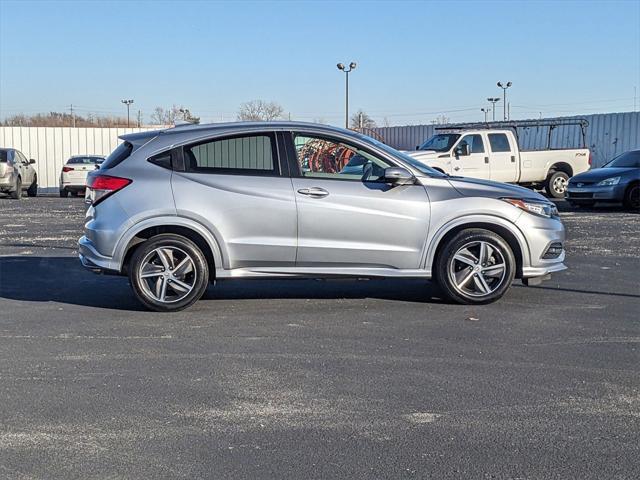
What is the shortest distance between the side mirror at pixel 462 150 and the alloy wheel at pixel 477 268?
14322mm

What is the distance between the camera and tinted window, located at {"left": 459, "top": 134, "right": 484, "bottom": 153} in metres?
22.9

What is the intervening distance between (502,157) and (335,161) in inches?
617

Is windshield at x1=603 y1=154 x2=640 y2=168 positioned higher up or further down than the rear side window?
higher up

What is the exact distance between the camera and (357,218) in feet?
26.4

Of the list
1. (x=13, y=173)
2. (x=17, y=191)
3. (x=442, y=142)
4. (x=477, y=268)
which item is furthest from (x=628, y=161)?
(x=17, y=191)

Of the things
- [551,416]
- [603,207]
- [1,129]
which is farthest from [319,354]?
[1,129]

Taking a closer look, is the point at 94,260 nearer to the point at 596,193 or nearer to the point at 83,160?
the point at 596,193

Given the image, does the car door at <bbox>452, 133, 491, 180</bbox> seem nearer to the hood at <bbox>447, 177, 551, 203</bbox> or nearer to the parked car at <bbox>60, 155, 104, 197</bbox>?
the parked car at <bbox>60, 155, 104, 197</bbox>

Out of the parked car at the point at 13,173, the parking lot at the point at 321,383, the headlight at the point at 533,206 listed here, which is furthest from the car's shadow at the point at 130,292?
the parked car at the point at 13,173

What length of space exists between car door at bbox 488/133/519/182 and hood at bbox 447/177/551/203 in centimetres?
1494

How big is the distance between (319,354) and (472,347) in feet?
3.97

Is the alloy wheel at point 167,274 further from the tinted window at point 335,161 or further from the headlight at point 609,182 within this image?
the headlight at point 609,182

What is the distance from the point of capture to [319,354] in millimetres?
6430

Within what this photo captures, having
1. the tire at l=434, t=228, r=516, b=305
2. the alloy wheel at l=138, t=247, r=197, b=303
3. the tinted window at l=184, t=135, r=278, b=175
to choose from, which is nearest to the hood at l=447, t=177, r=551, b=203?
the tire at l=434, t=228, r=516, b=305
